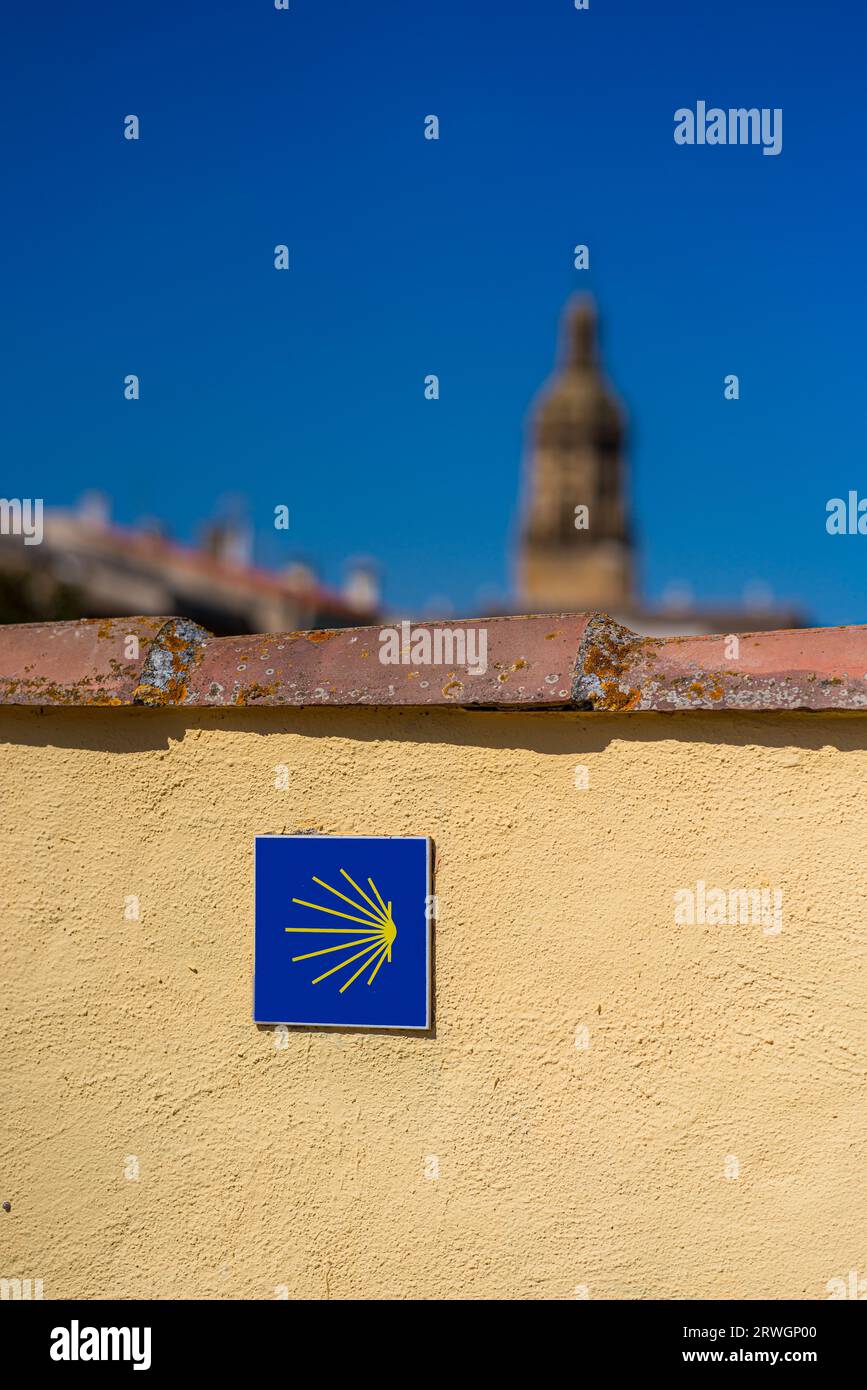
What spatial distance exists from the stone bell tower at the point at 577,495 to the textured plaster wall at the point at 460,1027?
4620 cm

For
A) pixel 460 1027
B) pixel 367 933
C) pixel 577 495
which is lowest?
pixel 460 1027

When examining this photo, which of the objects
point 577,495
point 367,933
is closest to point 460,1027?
point 367,933

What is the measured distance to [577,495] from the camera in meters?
53.3

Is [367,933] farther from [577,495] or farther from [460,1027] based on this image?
[577,495]

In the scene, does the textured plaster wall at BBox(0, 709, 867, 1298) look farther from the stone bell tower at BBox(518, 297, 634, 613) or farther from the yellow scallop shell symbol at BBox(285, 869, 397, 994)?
the stone bell tower at BBox(518, 297, 634, 613)

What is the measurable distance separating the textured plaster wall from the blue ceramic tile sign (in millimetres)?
45

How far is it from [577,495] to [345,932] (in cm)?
5286

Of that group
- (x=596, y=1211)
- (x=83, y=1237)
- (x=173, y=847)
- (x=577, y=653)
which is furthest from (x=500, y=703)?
(x=83, y=1237)

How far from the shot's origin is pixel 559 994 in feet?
6.29

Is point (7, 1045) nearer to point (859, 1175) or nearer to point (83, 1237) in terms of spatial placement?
point (83, 1237)

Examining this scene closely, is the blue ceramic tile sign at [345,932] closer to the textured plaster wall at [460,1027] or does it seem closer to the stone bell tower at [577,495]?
the textured plaster wall at [460,1027]

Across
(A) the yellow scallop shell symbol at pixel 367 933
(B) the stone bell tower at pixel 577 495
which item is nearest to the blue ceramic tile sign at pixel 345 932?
(A) the yellow scallop shell symbol at pixel 367 933

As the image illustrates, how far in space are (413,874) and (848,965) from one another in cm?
75

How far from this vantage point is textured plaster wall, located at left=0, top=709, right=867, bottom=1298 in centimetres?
182
